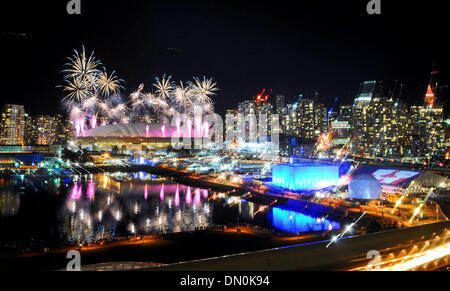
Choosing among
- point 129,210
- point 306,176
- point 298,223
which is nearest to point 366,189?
point 306,176

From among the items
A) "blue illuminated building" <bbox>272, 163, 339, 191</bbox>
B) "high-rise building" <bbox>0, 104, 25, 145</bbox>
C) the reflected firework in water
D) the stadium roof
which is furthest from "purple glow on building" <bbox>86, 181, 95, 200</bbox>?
"high-rise building" <bbox>0, 104, 25, 145</bbox>

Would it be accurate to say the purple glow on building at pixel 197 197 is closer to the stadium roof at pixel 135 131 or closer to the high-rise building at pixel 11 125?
the stadium roof at pixel 135 131

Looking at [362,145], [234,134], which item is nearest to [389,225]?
[362,145]

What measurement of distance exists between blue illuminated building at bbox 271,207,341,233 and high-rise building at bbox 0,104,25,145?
65.5m

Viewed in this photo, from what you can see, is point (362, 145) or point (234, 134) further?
point (234, 134)

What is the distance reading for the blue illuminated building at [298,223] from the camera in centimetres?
1697

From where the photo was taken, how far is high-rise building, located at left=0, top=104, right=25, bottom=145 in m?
67.6

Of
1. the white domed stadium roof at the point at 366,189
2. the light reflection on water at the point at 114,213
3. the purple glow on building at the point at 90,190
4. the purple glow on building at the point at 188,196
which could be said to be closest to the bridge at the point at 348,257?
the light reflection on water at the point at 114,213

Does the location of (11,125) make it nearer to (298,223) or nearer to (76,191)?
(76,191)

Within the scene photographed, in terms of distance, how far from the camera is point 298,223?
18125 mm

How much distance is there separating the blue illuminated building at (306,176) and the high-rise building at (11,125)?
61552 mm

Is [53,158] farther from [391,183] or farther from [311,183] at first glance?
[391,183]
